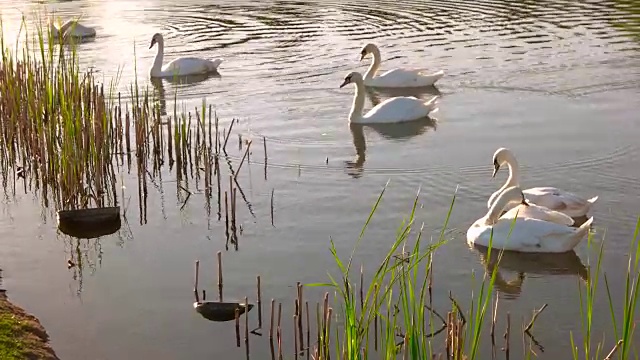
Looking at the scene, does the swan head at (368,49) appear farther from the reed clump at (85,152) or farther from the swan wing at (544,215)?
the swan wing at (544,215)

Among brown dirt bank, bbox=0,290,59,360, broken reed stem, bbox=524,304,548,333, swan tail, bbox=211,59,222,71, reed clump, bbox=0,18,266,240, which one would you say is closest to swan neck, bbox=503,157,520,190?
reed clump, bbox=0,18,266,240

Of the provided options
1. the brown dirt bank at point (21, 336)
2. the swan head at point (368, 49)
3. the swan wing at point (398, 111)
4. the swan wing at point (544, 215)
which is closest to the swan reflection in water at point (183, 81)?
the swan head at point (368, 49)

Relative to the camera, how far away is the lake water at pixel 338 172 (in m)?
7.70

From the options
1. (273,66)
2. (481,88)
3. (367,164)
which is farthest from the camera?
(273,66)

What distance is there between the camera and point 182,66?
1756 cm

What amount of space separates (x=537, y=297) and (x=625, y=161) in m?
4.00

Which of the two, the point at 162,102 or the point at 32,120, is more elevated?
the point at 32,120

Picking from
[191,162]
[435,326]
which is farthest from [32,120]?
[435,326]

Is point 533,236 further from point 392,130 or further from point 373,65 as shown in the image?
point 373,65

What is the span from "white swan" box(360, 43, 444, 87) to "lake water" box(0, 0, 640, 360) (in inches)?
14.1

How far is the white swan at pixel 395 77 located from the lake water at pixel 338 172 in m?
0.36

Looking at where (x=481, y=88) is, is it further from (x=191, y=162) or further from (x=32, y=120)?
(x=32, y=120)

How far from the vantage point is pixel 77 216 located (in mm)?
9523

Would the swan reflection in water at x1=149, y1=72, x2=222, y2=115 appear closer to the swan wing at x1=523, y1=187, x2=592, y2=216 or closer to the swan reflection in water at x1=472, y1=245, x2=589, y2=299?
the swan wing at x1=523, y1=187, x2=592, y2=216
